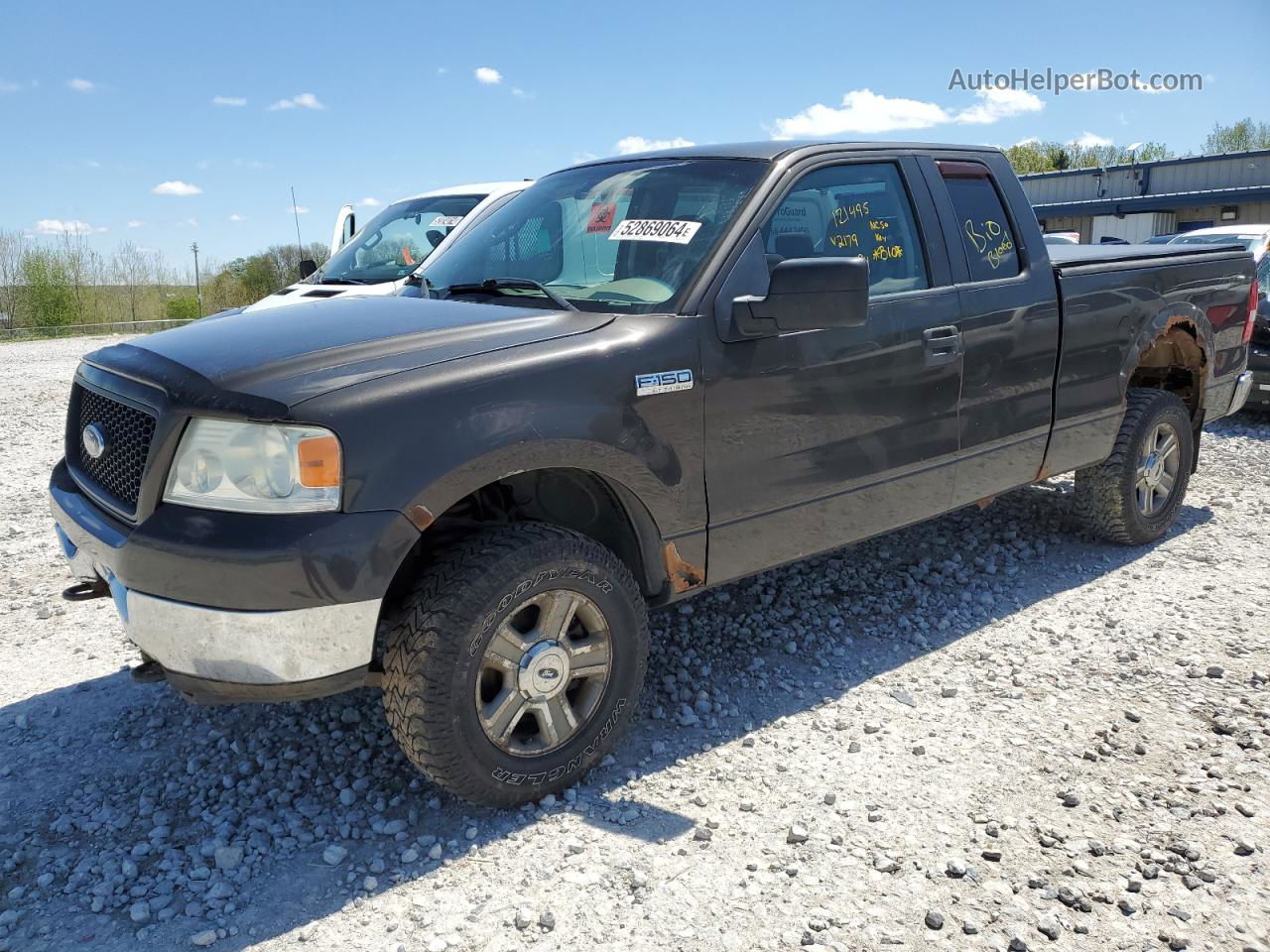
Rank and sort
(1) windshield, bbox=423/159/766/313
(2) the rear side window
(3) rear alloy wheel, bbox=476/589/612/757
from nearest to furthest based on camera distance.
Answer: (3) rear alloy wheel, bbox=476/589/612/757, (1) windshield, bbox=423/159/766/313, (2) the rear side window

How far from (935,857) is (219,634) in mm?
2070

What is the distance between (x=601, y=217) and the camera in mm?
3801

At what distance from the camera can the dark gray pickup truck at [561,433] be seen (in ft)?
8.75

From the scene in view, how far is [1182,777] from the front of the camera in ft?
10.7

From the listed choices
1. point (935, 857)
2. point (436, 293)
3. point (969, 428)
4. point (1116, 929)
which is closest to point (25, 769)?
point (436, 293)

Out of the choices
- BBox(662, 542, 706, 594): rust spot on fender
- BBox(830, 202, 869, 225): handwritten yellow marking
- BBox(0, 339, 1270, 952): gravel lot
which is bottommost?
BBox(0, 339, 1270, 952): gravel lot

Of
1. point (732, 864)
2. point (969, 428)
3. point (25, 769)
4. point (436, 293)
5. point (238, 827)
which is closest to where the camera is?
point (732, 864)

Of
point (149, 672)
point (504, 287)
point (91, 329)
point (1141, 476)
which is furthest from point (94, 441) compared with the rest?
point (91, 329)

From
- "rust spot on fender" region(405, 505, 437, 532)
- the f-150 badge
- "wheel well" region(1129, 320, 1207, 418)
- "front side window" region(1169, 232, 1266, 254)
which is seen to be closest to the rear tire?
"wheel well" region(1129, 320, 1207, 418)

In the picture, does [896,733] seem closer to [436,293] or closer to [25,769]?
[436,293]

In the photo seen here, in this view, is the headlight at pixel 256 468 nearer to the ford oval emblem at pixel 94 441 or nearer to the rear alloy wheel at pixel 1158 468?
the ford oval emblem at pixel 94 441

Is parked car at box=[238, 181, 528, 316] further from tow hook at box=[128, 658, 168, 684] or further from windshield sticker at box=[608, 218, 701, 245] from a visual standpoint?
Answer: tow hook at box=[128, 658, 168, 684]

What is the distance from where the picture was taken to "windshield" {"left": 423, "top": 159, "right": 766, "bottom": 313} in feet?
11.4

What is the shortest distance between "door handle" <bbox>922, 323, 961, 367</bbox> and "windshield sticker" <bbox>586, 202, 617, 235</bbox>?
1.30 m
